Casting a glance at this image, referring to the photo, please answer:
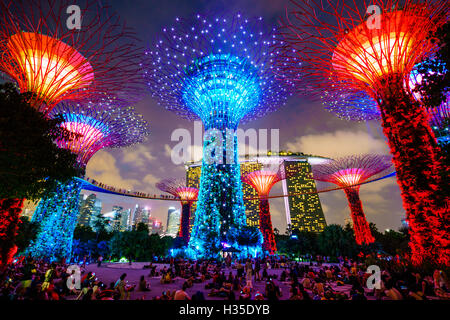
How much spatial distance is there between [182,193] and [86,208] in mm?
182187

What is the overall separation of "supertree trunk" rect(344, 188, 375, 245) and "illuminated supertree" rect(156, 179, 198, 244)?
26.9 metres

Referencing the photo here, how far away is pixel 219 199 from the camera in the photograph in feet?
76.3

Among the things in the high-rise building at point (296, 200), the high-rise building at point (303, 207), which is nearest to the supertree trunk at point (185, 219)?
the high-rise building at point (296, 200)

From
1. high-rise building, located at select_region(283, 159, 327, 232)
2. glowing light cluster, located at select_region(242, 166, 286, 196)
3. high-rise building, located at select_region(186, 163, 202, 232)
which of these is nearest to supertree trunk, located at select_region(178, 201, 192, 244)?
glowing light cluster, located at select_region(242, 166, 286, 196)

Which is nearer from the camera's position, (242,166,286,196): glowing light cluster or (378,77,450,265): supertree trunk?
(378,77,450,265): supertree trunk

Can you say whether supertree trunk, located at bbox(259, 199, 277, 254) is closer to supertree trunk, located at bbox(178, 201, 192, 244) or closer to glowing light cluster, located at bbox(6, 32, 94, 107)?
supertree trunk, located at bbox(178, 201, 192, 244)

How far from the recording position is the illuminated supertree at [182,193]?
42.1 meters

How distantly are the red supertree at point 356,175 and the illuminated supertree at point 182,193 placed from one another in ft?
76.8

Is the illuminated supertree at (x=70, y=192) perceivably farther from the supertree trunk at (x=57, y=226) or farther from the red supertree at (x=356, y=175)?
the red supertree at (x=356, y=175)

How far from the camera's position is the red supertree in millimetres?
32125

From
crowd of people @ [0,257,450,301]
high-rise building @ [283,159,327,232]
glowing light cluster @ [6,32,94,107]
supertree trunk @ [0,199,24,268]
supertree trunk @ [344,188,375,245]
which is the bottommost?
crowd of people @ [0,257,450,301]

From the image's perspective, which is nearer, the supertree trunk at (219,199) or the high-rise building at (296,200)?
the supertree trunk at (219,199)
